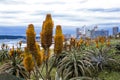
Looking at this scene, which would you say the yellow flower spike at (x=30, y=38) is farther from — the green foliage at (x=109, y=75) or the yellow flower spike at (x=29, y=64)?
the green foliage at (x=109, y=75)

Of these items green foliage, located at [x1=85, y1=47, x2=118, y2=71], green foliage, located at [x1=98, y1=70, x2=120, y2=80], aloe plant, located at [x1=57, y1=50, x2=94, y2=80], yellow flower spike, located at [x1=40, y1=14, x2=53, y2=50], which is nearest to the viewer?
yellow flower spike, located at [x1=40, y1=14, x2=53, y2=50]

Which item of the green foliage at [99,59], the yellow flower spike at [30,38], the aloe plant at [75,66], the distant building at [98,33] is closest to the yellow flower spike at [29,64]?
the yellow flower spike at [30,38]

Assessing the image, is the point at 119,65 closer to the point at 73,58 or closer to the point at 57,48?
the point at 73,58

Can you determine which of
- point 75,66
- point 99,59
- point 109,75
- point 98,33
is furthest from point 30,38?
point 98,33

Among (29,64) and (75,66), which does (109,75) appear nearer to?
(75,66)

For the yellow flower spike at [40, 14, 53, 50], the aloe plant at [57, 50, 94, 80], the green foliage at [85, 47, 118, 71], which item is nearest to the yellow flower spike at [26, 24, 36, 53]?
the yellow flower spike at [40, 14, 53, 50]

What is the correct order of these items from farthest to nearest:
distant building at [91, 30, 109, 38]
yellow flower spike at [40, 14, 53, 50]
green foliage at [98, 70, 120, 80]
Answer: distant building at [91, 30, 109, 38] < green foliage at [98, 70, 120, 80] < yellow flower spike at [40, 14, 53, 50]

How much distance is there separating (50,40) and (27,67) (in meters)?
0.37

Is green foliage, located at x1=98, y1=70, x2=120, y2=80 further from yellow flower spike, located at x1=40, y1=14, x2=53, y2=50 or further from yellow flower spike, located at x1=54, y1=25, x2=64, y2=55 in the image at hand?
yellow flower spike, located at x1=40, y1=14, x2=53, y2=50

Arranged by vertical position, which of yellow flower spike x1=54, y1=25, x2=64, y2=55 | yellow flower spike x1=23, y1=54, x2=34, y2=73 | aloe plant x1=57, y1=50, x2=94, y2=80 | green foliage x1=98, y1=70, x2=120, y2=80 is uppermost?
yellow flower spike x1=54, y1=25, x2=64, y2=55

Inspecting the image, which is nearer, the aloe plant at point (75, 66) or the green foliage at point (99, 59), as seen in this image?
the aloe plant at point (75, 66)

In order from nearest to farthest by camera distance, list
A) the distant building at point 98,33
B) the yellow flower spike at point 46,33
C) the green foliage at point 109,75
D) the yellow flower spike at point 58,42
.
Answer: the yellow flower spike at point 46,33 → the yellow flower spike at point 58,42 → the green foliage at point 109,75 → the distant building at point 98,33

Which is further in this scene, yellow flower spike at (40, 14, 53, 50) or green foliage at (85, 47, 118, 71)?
green foliage at (85, 47, 118, 71)

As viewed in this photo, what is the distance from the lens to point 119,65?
440 inches
